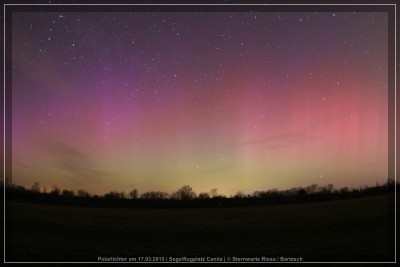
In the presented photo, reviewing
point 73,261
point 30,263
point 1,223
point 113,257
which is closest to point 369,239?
point 113,257

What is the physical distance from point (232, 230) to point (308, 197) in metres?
49.4

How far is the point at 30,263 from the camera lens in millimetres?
16297

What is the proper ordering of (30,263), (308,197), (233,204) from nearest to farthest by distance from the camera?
(30,263) → (233,204) → (308,197)

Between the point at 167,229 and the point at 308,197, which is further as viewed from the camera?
the point at 308,197

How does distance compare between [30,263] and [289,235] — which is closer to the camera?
[30,263]

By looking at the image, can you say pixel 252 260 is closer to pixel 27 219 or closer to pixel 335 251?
pixel 335 251

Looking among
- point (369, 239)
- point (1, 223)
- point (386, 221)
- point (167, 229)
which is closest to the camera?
point (369, 239)

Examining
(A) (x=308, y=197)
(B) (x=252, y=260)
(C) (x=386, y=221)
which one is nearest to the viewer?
(B) (x=252, y=260)

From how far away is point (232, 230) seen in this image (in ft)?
99.9

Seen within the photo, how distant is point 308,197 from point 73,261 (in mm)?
65781

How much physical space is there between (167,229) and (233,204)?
3983cm

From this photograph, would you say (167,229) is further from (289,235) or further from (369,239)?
(369,239)

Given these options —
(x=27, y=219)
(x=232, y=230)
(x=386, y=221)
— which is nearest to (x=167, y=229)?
(x=232, y=230)

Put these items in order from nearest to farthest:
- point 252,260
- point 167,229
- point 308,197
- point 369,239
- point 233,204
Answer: point 252,260, point 369,239, point 167,229, point 233,204, point 308,197
